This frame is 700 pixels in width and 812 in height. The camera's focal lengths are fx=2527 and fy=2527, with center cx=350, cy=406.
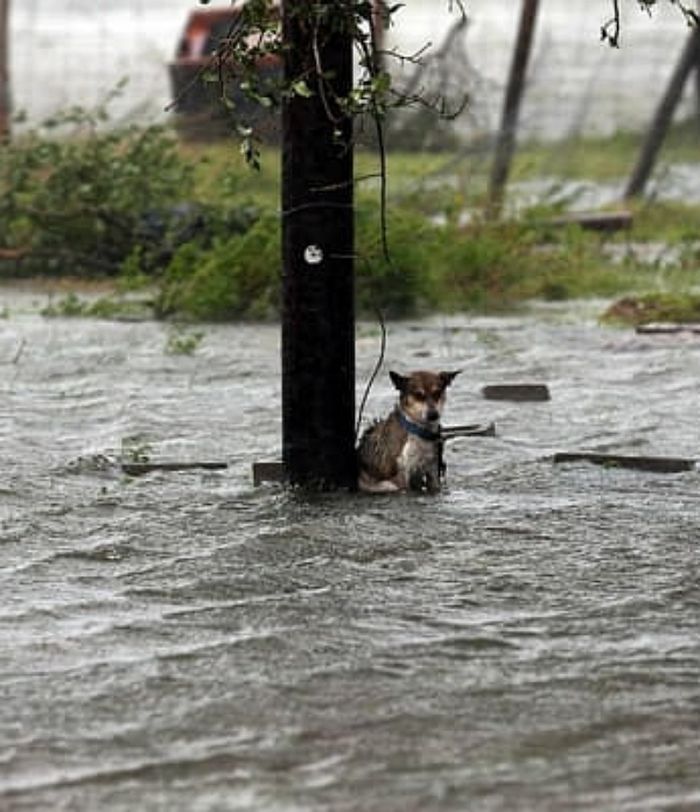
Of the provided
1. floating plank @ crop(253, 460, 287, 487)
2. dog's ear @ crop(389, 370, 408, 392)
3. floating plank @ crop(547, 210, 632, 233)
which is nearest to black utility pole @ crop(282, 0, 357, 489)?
dog's ear @ crop(389, 370, 408, 392)

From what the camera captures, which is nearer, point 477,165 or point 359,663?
point 359,663

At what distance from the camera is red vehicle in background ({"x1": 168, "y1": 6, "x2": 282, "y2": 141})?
9578 mm

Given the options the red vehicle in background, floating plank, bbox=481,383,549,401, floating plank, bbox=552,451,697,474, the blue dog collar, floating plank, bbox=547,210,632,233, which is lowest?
floating plank, bbox=481,383,549,401

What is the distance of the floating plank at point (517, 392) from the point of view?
42.6 ft

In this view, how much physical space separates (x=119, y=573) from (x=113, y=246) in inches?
392

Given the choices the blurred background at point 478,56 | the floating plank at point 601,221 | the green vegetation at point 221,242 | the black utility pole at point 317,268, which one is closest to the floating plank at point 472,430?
the black utility pole at point 317,268

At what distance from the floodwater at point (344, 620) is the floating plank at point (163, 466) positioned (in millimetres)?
141

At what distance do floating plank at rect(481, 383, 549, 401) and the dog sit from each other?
9.32 feet

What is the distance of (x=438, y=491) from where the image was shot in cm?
1024

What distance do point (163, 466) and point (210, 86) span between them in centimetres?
243

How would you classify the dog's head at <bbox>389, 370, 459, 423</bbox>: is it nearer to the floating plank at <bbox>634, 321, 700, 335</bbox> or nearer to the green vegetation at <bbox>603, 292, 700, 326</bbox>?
the floating plank at <bbox>634, 321, 700, 335</bbox>

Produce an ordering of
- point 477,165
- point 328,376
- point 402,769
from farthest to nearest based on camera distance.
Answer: point 477,165 < point 328,376 < point 402,769

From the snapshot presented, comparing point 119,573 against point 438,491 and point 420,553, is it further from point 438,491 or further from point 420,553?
point 438,491

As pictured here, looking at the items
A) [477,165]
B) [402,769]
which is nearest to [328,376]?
[402,769]
